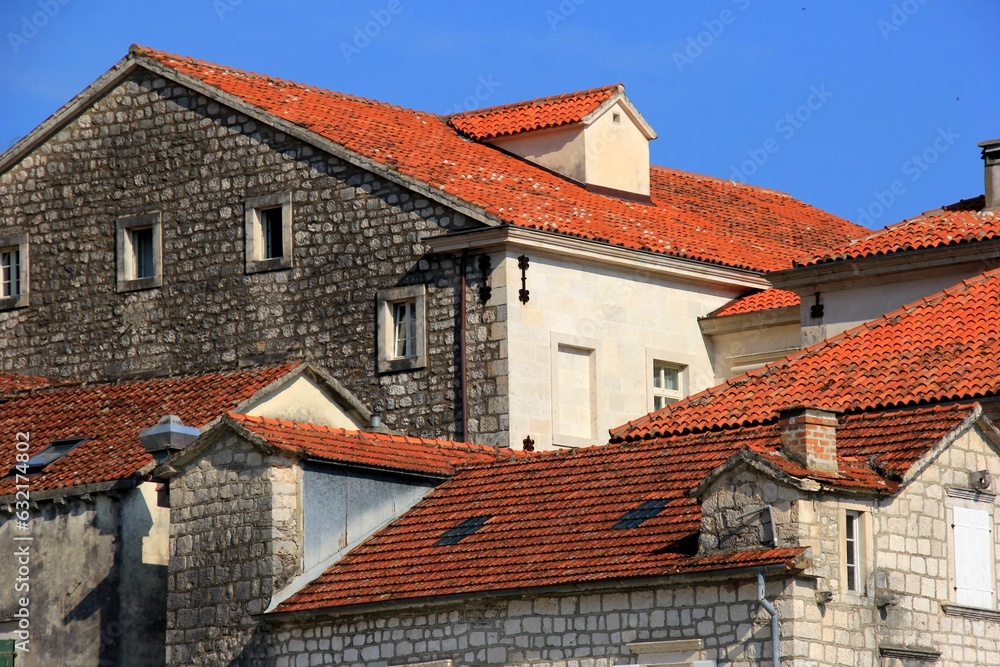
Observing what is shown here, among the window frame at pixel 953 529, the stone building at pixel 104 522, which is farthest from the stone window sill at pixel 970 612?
the stone building at pixel 104 522

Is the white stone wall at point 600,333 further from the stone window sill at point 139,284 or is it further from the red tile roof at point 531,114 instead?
the stone window sill at point 139,284

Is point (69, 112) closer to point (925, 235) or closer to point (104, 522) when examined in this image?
point (104, 522)

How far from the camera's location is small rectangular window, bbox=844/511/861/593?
21.8m

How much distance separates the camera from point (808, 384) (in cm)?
2806

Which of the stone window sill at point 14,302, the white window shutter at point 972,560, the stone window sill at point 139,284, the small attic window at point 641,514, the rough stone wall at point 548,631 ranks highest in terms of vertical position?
the stone window sill at point 139,284

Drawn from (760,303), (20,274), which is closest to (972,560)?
(760,303)

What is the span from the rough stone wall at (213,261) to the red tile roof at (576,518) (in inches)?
225

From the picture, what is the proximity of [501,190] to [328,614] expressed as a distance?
35.8ft

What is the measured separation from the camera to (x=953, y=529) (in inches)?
Answer: 905

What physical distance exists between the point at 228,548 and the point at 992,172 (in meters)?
13.9

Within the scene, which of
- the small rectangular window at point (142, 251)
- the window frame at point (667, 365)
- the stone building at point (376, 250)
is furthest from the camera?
the small rectangular window at point (142, 251)

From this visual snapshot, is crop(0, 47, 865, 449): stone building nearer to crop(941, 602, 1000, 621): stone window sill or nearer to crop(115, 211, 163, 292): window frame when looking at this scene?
crop(115, 211, 163, 292): window frame

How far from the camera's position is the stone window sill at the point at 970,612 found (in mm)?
22625

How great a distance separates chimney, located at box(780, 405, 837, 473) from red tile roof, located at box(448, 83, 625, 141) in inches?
576
